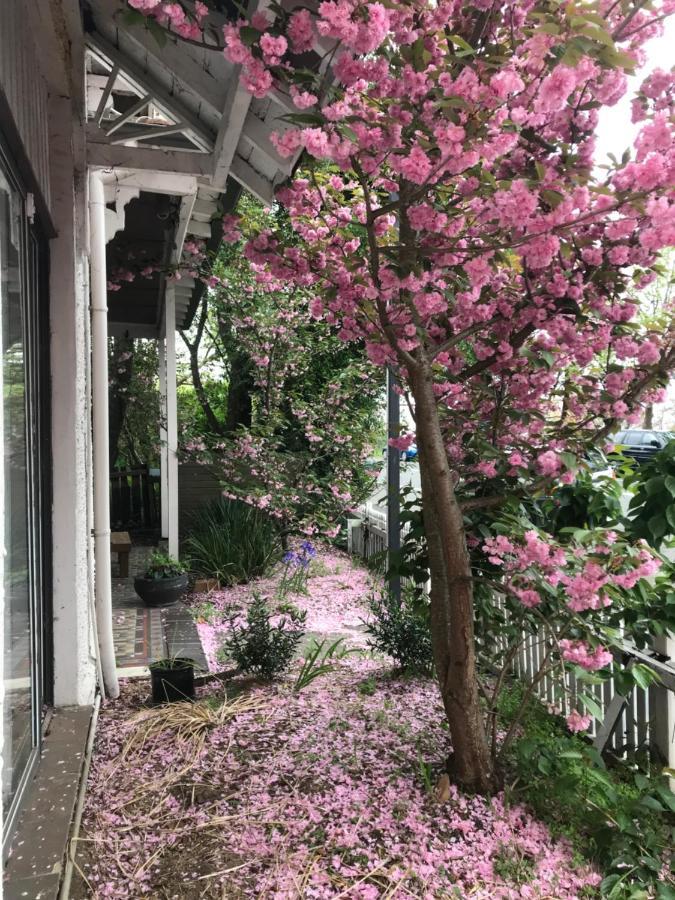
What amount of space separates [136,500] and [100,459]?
6.12m

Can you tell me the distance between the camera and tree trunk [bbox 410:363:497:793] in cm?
240

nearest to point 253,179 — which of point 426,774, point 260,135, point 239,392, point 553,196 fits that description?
point 260,135

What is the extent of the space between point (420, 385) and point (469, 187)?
2.19 feet

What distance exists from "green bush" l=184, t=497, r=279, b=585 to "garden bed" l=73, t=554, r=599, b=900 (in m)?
3.04

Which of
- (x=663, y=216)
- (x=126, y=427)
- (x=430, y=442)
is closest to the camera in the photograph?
(x=663, y=216)

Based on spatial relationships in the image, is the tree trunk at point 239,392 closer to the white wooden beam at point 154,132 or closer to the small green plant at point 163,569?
the small green plant at point 163,569

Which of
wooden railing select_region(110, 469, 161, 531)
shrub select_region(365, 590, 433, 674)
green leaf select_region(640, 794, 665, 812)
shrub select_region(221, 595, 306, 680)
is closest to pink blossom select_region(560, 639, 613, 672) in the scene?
green leaf select_region(640, 794, 665, 812)

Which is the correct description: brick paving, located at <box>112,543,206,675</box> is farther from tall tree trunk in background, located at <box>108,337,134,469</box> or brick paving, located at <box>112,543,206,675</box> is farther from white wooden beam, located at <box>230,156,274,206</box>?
tall tree trunk in background, located at <box>108,337,134,469</box>

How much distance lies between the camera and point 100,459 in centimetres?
344

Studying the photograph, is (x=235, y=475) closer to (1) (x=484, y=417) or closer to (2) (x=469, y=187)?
(1) (x=484, y=417)

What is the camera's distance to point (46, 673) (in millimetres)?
2775

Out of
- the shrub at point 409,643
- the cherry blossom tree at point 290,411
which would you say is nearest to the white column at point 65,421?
the shrub at point 409,643

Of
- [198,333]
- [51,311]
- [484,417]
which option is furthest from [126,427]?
[484,417]

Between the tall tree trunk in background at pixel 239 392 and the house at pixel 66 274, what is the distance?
4348 millimetres
